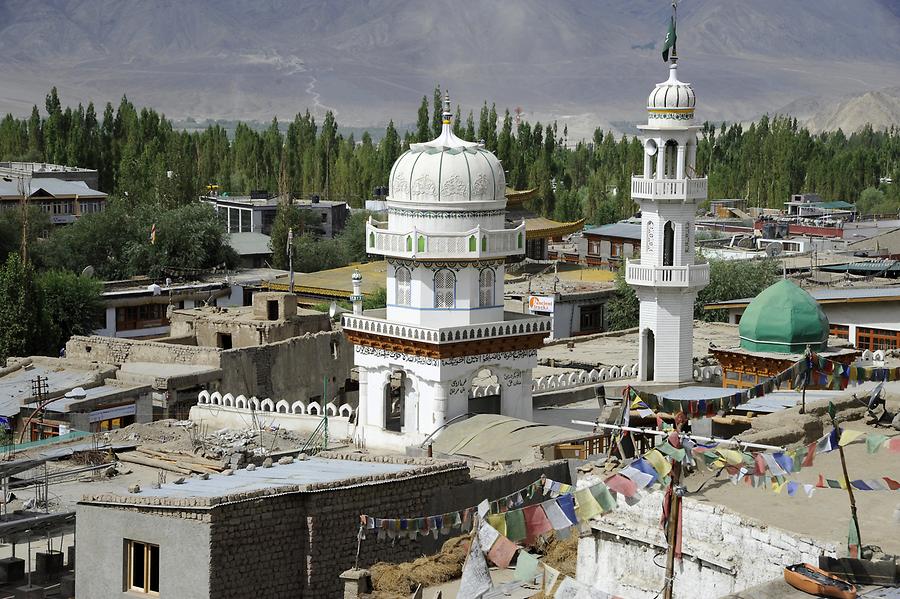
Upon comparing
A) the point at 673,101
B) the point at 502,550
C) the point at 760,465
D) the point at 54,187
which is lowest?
the point at 502,550

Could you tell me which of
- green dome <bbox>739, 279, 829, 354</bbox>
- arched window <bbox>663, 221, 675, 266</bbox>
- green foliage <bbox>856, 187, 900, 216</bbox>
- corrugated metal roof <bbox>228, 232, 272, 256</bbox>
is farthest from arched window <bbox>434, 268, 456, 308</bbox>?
green foliage <bbox>856, 187, 900, 216</bbox>

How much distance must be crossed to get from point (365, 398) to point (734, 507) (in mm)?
12675

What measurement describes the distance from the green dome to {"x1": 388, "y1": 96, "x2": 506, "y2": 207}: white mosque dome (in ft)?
17.8

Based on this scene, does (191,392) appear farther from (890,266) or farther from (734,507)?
(890,266)

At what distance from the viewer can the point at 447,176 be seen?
1125 inches

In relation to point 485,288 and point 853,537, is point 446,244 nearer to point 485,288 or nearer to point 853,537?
point 485,288

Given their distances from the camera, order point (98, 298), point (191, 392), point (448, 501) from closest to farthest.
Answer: point (448, 501) → point (191, 392) → point (98, 298)

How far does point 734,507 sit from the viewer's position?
56.5 feet

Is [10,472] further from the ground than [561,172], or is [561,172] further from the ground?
[561,172]

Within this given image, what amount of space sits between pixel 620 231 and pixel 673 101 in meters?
43.2

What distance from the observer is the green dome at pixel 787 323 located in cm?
3062

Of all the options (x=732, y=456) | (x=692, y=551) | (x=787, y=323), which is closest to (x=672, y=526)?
(x=732, y=456)

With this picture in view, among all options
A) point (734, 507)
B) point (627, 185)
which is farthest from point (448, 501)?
A: point (627, 185)

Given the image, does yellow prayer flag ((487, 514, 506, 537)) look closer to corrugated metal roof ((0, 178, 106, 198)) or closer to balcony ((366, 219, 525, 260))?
balcony ((366, 219, 525, 260))
